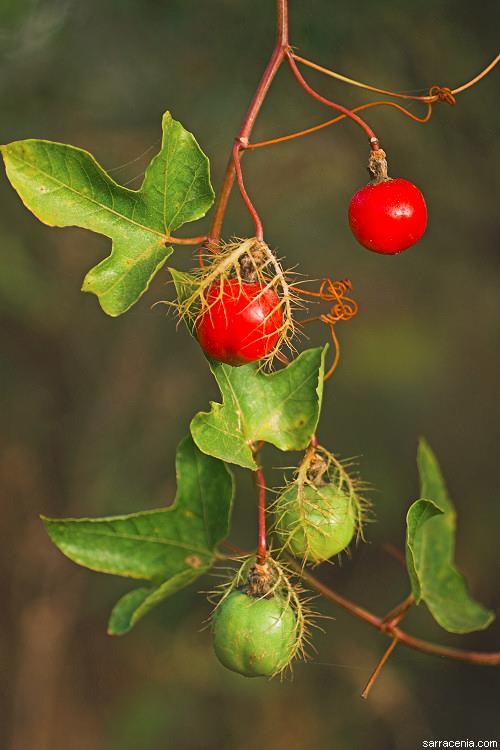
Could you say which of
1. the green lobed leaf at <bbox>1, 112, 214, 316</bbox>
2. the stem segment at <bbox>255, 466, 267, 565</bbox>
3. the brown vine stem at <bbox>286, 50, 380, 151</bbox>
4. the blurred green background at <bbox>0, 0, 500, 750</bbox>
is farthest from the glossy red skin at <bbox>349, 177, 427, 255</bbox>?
the blurred green background at <bbox>0, 0, 500, 750</bbox>

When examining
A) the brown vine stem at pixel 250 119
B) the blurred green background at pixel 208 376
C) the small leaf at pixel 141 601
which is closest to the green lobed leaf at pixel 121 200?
the brown vine stem at pixel 250 119

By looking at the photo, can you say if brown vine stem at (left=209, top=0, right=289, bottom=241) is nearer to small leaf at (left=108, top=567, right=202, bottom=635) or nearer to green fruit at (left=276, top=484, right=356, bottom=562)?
green fruit at (left=276, top=484, right=356, bottom=562)

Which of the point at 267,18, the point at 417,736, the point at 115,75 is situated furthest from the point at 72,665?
the point at 267,18

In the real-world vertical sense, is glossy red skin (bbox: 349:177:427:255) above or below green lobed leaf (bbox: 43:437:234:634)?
above

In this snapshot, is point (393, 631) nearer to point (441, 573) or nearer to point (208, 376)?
point (441, 573)

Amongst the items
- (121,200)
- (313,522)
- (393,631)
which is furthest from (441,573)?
(121,200)

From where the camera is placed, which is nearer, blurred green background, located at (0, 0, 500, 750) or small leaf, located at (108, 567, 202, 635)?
small leaf, located at (108, 567, 202, 635)

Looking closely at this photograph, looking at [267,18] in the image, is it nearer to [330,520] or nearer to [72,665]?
[330,520]
